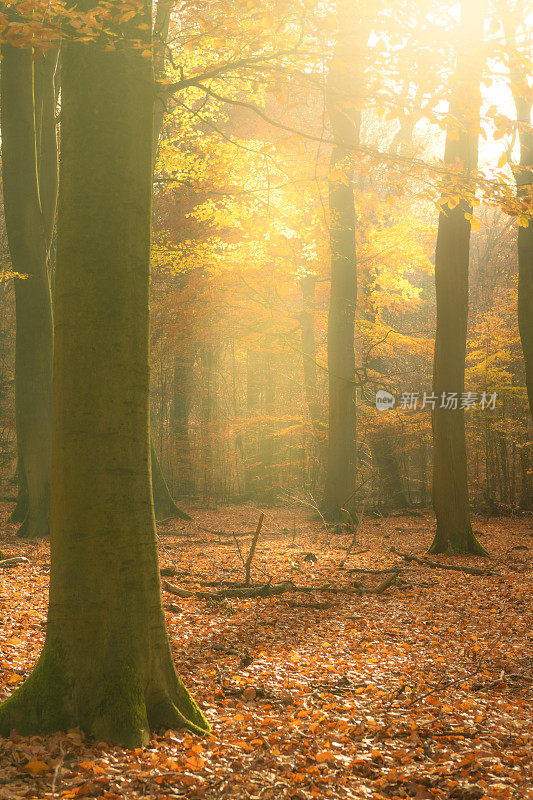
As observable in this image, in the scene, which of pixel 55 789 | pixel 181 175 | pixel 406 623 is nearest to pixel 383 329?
pixel 181 175

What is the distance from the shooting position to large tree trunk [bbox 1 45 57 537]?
10.2m

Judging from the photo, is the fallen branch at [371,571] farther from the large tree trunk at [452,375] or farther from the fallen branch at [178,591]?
the fallen branch at [178,591]

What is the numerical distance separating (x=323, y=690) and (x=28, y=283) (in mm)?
8573

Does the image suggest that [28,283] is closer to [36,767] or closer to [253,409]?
[36,767]

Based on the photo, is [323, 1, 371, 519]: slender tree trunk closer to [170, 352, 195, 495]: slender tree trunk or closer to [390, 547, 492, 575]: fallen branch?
[390, 547, 492, 575]: fallen branch

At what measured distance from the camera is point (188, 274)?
1920cm

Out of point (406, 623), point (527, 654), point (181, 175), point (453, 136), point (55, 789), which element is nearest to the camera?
point (55, 789)

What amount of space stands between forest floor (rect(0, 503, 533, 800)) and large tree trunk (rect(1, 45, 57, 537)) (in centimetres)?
189

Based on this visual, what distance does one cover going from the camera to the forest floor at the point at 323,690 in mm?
2930

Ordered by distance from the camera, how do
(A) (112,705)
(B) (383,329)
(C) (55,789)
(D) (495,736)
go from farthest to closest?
(B) (383,329)
(D) (495,736)
(A) (112,705)
(C) (55,789)

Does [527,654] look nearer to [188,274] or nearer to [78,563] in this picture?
[78,563]

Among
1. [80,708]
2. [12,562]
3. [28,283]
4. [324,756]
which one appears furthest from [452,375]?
[80,708]

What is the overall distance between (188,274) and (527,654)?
52.3ft

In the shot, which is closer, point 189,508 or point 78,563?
point 78,563
